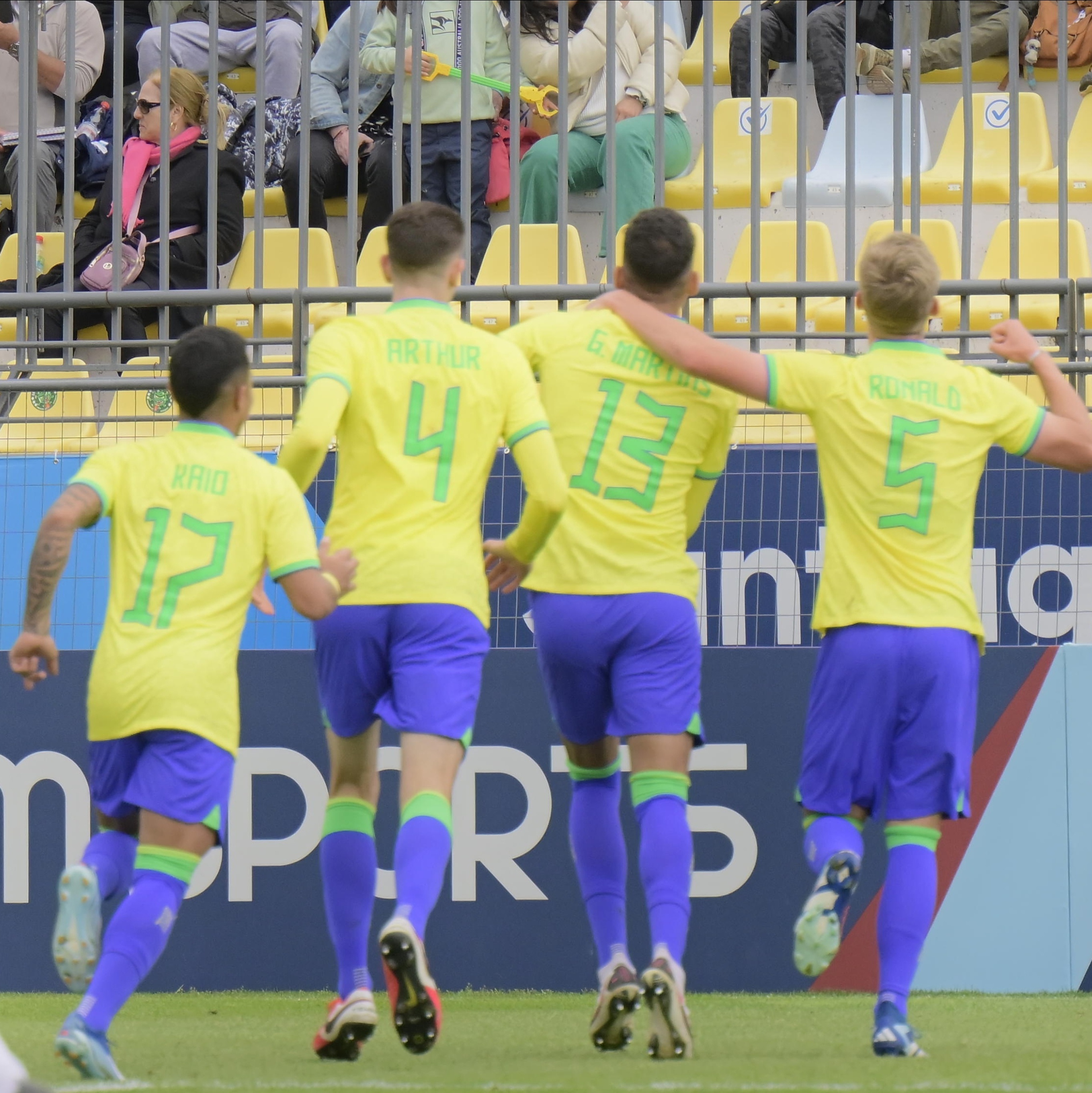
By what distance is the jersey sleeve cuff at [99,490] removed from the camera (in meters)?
3.49

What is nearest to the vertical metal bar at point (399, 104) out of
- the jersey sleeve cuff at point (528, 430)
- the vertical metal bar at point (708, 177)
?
the vertical metal bar at point (708, 177)

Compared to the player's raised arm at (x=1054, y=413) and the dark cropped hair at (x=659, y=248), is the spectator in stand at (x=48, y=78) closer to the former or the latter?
the dark cropped hair at (x=659, y=248)

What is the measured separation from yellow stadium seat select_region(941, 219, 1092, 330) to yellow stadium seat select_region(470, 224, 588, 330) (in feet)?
5.47

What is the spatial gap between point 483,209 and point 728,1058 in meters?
5.07

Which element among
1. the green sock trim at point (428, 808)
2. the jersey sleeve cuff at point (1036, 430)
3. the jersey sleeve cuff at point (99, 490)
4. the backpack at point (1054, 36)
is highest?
the backpack at point (1054, 36)

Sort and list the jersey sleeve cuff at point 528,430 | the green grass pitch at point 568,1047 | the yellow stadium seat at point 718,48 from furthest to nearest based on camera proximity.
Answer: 1. the yellow stadium seat at point 718,48
2. the jersey sleeve cuff at point 528,430
3. the green grass pitch at point 568,1047

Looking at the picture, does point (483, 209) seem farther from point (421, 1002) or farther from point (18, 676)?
point (421, 1002)

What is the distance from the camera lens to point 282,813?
5320 millimetres

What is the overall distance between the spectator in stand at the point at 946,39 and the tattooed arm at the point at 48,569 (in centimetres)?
600

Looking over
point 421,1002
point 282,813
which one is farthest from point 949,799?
point 282,813

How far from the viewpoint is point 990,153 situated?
8.38m

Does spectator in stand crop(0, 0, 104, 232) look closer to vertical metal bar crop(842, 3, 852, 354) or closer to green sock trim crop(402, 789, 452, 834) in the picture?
vertical metal bar crop(842, 3, 852, 354)

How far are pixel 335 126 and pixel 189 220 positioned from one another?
1304 mm

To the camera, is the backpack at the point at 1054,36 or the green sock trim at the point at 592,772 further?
the backpack at the point at 1054,36
